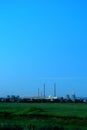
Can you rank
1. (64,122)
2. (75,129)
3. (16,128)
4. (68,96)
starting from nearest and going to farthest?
(16,128) < (75,129) < (64,122) < (68,96)

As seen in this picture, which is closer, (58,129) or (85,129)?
(58,129)

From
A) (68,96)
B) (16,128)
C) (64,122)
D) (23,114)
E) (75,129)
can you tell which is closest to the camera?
(16,128)

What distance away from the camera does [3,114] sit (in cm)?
4000

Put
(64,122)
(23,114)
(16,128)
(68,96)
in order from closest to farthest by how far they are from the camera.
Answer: (16,128), (64,122), (23,114), (68,96)

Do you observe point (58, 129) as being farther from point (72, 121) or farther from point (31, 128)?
point (72, 121)

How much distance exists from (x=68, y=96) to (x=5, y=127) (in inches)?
3808

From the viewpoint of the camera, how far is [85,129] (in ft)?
86.2

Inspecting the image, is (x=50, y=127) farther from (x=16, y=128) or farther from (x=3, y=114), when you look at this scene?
(x=3, y=114)

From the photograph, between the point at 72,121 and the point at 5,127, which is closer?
the point at 5,127

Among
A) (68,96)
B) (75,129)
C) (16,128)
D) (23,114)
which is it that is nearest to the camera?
(16,128)

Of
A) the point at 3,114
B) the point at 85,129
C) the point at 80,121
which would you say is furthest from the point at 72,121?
the point at 3,114

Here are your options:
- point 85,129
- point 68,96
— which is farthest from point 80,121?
point 68,96

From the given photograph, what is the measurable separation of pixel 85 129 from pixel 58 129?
2454mm

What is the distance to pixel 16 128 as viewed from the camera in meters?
24.3
